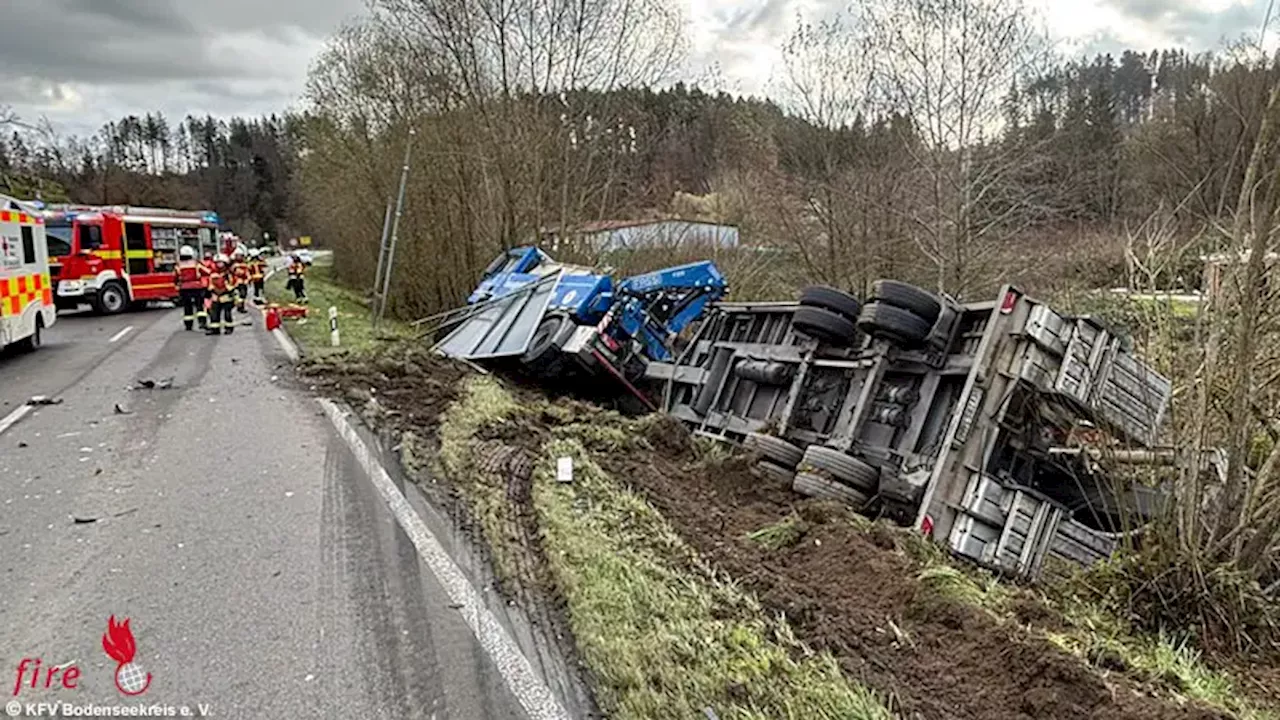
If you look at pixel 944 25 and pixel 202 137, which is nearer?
pixel 944 25

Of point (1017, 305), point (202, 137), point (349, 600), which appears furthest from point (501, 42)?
point (202, 137)

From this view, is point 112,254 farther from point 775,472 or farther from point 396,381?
point 775,472

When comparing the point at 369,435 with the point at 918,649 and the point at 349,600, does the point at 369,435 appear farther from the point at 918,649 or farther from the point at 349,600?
the point at 918,649

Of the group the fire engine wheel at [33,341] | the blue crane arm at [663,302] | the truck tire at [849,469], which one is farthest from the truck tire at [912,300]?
the fire engine wheel at [33,341]

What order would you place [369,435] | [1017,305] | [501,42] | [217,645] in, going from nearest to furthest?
[217,645]
[1017,305]
[369,435]
[501,42]

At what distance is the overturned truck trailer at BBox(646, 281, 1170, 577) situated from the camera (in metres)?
5.36

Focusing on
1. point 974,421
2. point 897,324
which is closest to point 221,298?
point 897,324

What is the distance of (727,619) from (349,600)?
169cm

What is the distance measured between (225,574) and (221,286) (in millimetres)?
12540

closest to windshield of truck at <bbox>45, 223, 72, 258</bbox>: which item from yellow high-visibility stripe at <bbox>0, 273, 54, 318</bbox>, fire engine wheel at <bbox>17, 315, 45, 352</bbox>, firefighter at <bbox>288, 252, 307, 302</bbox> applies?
firefighter at <bbox>288, 252, 307, 302</bbox>

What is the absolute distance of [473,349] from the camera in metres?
11.1

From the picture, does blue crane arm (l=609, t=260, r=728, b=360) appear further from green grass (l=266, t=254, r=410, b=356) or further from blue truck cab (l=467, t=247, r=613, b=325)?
green grass (l=266, t=254, r=410, b=356)

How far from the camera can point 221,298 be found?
15.4 metres

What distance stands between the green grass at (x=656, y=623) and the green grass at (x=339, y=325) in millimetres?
7838
